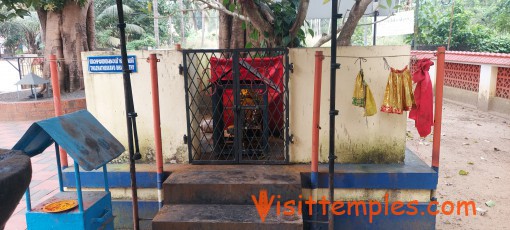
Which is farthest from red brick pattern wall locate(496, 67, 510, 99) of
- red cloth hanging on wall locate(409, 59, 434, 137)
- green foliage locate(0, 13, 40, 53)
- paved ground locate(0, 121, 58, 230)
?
green foliage locate(0, 13, 40, 53)

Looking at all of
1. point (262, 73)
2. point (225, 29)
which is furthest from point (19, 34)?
point (262, 73)

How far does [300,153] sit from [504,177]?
383 cm

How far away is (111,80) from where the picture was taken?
A: 13.7ft

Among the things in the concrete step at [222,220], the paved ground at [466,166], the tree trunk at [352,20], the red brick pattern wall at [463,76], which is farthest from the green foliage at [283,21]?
the red brick pattern wall at [463,76]

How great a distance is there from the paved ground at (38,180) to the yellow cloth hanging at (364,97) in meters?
3.89

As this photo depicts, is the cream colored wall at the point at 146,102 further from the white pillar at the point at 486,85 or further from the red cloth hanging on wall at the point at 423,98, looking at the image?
the white pillar at the point at 486,85

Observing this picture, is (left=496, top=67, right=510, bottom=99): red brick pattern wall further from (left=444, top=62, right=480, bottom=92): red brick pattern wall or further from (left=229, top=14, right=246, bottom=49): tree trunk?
(left=229, top=14, right=246, bottom=49): tree trunk

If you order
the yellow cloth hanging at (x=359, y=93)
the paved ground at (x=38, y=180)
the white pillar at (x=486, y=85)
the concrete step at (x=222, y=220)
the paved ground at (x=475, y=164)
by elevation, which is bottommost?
the paved ground at (x=475, y=164)

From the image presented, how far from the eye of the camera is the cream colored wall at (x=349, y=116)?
3.90 m

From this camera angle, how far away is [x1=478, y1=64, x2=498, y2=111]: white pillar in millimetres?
10055

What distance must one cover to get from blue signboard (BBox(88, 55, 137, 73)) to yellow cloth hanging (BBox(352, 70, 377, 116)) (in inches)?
95.1

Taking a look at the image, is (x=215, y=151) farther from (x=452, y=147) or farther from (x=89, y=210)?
(x=452, y=147)

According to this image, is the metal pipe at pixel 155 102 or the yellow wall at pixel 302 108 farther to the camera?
the yellow wall at pixel 302 108

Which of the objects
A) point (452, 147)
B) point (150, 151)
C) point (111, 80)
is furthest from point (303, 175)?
point (452, 147)
